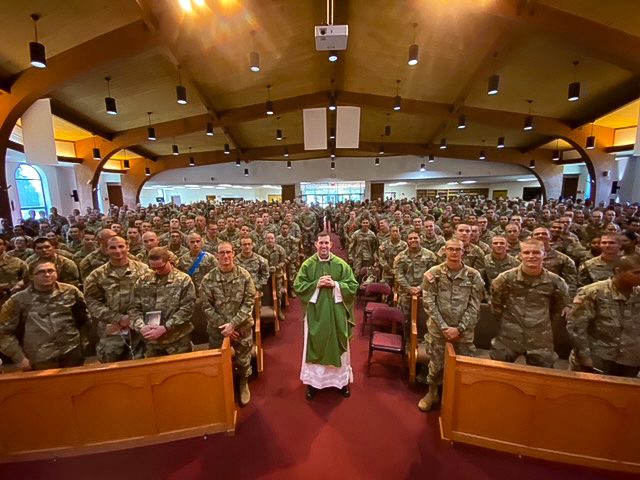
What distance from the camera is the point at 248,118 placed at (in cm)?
1110

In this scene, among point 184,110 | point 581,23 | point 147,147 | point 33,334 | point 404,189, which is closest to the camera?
point 33,334

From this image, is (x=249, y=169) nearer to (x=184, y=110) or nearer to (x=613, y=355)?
(x=184, y=110)

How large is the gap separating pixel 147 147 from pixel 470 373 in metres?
18.2

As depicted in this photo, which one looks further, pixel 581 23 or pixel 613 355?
pixel 581 23

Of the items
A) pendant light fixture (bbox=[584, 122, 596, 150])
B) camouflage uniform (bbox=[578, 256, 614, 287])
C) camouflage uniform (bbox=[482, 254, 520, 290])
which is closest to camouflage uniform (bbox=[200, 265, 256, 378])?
camouflage uniform (bbox=[482, 254, 520, 290])

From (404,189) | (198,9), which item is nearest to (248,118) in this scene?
(198,9)

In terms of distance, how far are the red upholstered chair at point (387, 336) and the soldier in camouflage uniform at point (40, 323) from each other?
3.09 metres

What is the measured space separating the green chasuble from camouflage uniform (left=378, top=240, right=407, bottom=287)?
2.20 meters

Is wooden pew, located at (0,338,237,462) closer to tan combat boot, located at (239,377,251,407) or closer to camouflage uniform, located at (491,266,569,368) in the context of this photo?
tan combat boot, located at (239,377,251,407)

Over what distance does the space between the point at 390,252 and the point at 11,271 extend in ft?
17.9

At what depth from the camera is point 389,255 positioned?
17.9 feet

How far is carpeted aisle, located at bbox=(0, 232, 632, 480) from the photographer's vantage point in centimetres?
246

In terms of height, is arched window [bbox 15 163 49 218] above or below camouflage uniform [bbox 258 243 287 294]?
above

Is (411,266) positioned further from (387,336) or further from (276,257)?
(276,257)
